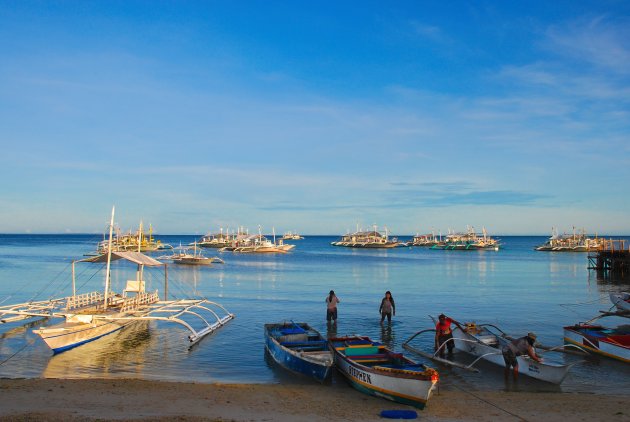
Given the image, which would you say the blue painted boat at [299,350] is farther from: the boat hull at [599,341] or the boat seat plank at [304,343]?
the boat hull at [599,341]

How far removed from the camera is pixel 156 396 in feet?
45.7

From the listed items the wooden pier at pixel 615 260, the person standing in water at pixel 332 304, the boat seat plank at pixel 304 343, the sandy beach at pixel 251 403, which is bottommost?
the sandy beach at pixel 251 403

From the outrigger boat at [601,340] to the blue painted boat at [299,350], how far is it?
914 cm

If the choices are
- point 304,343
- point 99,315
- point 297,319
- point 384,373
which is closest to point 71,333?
point 99,315

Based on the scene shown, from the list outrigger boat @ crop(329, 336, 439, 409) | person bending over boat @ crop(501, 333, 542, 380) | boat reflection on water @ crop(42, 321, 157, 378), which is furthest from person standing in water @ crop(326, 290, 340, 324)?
person bending over boat @ crop(501, 333, 542, 380)

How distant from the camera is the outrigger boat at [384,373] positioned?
41.7 feet

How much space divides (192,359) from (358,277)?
40.3 meters

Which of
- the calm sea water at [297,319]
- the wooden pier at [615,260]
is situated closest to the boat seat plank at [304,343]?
the calm sea water at [297,319]

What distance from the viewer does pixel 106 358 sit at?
19.0m

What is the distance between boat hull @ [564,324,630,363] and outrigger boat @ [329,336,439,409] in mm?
8890

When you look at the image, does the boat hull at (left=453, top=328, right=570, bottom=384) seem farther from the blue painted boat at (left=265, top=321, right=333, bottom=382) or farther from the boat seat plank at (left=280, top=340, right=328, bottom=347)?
the blue painted boat at (left=265, top=321, right=333, bottom=382)

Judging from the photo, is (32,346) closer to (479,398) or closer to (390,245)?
(479,398)

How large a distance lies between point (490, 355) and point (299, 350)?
260 inches

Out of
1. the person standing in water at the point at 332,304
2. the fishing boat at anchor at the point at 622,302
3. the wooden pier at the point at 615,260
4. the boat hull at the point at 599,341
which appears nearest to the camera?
the boat hull at the point at 599,341
